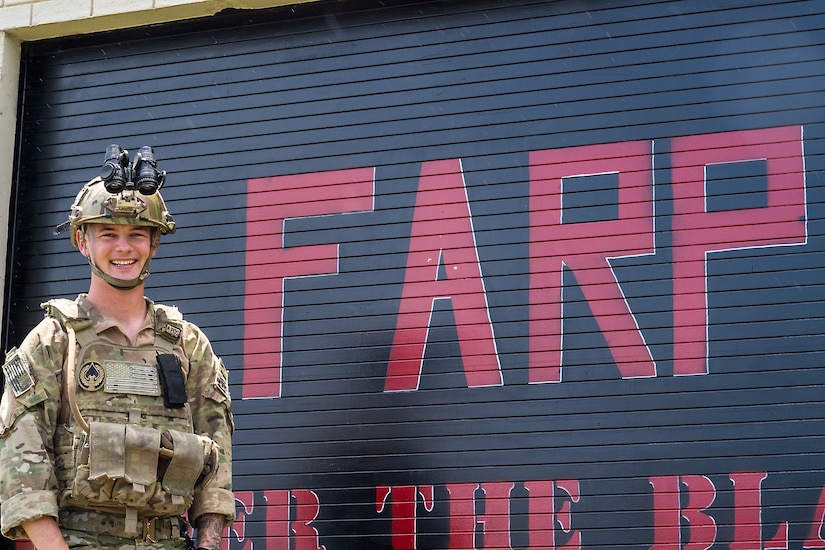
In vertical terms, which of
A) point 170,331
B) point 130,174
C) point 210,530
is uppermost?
point 130,174

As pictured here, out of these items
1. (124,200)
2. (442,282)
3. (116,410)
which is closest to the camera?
(116,410)

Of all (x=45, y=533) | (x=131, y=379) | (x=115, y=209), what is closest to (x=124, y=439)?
(x=131, y=379)

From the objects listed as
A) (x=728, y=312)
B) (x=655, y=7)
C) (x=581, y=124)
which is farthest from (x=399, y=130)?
(x=728, y=312)

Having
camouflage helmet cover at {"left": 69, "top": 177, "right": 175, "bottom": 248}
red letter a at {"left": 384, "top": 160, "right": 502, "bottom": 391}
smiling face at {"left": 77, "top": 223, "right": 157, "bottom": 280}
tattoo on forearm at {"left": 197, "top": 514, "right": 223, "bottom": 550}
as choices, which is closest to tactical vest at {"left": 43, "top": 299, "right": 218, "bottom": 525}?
tattoo on forearm at {"left": 197, "top": 514, "right": 223, "bottom": 550}

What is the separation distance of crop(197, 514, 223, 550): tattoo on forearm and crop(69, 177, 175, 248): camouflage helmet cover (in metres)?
1.23

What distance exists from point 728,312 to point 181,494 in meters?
3.63

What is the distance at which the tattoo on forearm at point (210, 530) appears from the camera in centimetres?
508

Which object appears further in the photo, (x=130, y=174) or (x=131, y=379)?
(x=130, y=174)

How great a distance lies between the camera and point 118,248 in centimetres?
522

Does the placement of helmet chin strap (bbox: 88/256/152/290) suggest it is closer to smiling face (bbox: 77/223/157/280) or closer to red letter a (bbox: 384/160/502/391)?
smiling face (bbox: 77/223/157/280)

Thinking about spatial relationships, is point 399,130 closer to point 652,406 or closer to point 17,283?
point 652,406

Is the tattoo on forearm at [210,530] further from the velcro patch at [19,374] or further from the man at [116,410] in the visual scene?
the velcro patch at [19,374]

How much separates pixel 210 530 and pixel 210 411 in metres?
0.51

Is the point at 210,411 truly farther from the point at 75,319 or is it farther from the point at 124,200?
the point at 124,200
